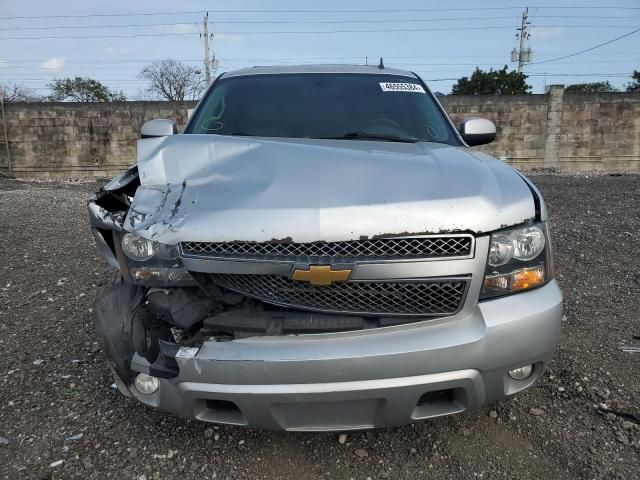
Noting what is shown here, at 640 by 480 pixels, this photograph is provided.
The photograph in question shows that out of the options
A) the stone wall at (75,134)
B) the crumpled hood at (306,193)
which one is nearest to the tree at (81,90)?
the stone wall at (75,134)

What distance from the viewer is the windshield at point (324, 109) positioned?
9.60ft

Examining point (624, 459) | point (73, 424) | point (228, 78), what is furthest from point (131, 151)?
point (624, 459)

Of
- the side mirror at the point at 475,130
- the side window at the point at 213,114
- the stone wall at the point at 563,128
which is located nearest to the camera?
the side window at the point at 213,114

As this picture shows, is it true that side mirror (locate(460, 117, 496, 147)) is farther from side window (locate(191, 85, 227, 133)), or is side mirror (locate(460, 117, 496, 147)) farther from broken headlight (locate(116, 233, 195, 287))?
broken headlight (locate(116, 233, 195, 287))

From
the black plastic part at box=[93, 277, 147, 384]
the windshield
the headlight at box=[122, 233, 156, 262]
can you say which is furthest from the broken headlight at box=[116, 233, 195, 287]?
the windshield

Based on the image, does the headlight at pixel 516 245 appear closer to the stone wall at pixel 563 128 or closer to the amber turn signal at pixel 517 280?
the amber turn signal at pixel 517 280

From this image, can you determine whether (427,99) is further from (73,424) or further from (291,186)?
(73,424)

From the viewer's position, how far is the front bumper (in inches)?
64.9

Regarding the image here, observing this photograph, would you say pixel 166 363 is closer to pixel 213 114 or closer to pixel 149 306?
pixel 149 306

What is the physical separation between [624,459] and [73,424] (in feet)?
8.25

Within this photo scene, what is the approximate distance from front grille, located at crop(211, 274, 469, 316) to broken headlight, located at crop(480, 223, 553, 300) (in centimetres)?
14

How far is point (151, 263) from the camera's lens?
1.80 m

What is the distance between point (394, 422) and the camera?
176 cm

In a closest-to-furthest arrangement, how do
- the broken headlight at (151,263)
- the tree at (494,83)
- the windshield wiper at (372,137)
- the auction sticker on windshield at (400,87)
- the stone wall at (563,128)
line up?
the broken headlight at (151,263), the windshield wiper at (372,137), the auction sticker on windshield at (400,87), the stone wall at (563,128), the tree at (494,83)
